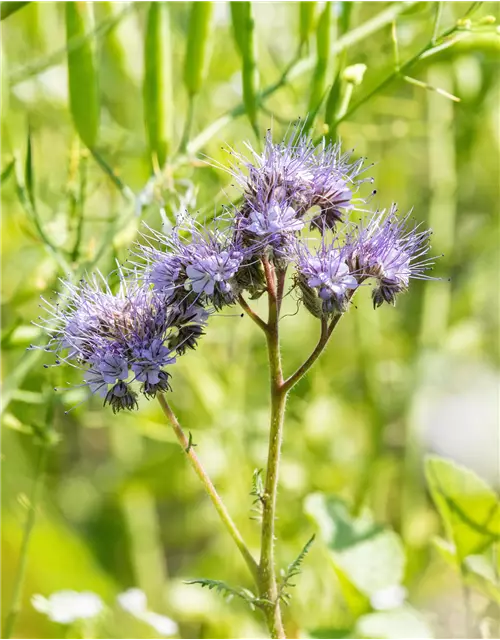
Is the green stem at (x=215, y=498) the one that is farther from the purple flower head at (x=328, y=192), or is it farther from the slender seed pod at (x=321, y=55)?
the slender seed pod at (x=321, y=55)

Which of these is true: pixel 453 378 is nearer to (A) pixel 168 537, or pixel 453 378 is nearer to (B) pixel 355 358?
(B) pixel 355 358

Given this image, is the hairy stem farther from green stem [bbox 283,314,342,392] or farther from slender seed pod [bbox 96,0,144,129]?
slender seed pod [bbox 96,0,144,129]

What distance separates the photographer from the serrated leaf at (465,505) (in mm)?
911

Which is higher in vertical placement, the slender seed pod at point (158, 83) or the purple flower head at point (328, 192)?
the slender seed pod at point (158, 83)

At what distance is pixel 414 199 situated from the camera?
169 centimetres

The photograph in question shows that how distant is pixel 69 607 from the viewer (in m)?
0.89

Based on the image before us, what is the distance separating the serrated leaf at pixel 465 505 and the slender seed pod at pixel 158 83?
46 centimetres

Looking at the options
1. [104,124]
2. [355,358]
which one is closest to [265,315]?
[355,358]

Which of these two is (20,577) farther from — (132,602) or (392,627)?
(392,627)

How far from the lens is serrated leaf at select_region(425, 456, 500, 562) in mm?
911

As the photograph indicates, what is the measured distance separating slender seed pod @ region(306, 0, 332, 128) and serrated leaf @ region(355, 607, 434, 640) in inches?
20.7

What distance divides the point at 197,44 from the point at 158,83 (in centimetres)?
6

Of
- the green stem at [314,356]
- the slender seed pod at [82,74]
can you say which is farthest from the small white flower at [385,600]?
the slender seed pod at [82,74]

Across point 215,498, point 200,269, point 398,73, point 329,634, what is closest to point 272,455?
point 215,498
